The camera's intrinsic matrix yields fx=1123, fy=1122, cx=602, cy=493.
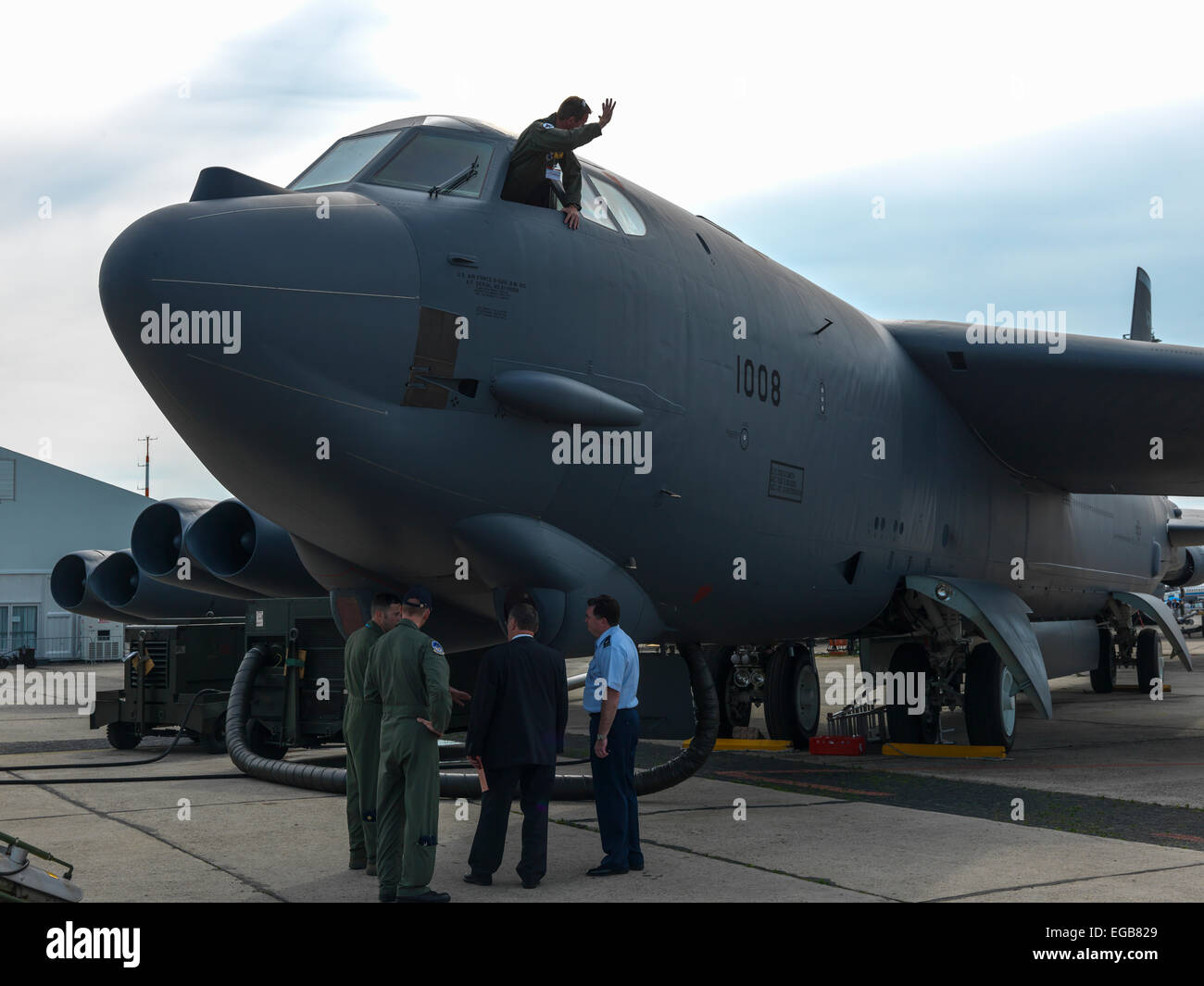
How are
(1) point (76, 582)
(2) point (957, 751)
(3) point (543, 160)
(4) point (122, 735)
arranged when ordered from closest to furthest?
(3) point (543, 160) → (2) point (957, 751) → (4) point (122, 735) → (1) point (76, 582)

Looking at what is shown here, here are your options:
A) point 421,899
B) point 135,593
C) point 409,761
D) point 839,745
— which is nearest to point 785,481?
point 409,761

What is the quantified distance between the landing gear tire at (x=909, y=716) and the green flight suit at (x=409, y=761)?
7.89 m

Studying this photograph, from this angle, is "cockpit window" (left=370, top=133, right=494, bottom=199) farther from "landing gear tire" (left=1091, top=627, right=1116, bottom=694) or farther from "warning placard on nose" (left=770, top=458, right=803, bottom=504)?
"landing gear tire" (left=1091, top=627, right=1116, bottom=694)

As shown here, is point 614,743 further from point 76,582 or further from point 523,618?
point 76,582

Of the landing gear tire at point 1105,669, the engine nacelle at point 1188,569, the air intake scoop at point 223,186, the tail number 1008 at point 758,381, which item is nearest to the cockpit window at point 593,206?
the tail number 1008 at point 758,381

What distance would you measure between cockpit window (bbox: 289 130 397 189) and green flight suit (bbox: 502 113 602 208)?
0.90 meters

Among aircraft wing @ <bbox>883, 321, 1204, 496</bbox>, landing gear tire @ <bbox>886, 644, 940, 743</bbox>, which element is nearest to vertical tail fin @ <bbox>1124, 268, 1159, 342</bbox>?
aircraft wing @ <bbox>883, 321, 1204, 496</bbox>

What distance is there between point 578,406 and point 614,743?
203 centimetres

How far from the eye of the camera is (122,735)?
14.2 meters

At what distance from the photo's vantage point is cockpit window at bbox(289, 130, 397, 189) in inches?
286

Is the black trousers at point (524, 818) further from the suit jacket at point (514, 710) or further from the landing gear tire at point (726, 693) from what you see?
the landing gear tire at point (726, 693)

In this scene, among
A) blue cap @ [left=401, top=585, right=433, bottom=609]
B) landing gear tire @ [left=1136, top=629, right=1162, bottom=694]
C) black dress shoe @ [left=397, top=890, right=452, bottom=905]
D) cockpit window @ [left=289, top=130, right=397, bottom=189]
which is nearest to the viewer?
black dress shoe @ [left=397, top=890, right=452, bottom=905]
